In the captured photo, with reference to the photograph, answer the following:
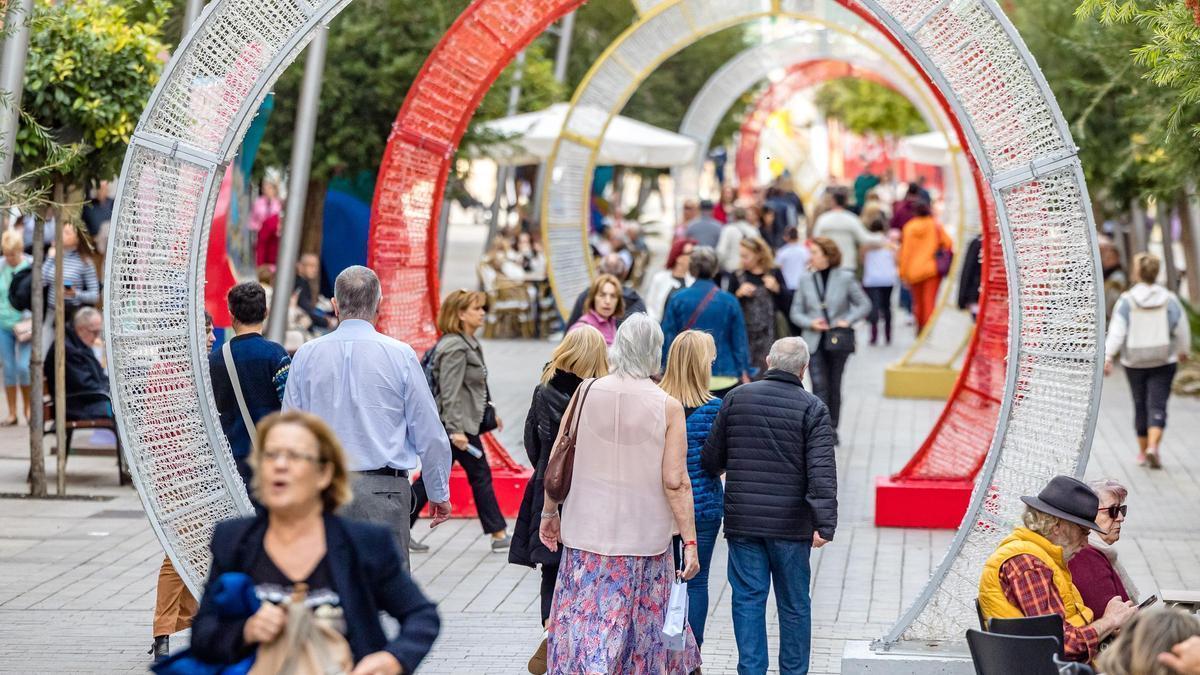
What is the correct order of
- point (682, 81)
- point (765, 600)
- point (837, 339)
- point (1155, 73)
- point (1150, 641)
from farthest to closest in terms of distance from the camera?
point (682, 81), point (837, 339), point (1155, 73), point (765, 600), point (1150, 641)

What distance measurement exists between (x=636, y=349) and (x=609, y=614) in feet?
3.27

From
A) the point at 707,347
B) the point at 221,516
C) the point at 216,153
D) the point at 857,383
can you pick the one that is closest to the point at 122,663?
the point at 221,516

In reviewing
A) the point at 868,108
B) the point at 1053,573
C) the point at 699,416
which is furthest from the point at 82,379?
the point at 868,108

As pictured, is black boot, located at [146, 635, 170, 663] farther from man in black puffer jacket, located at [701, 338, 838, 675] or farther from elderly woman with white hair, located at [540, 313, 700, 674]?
man in black puffer jacket, located at [701, 338, 838, 675]

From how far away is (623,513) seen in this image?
21.4 ft

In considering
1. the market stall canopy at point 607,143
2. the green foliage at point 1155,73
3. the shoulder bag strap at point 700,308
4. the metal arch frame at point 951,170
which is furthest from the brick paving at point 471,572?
the market stall canopy at point 607,143

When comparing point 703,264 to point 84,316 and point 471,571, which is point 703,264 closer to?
point 471,571

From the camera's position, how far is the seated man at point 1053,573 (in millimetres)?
5562

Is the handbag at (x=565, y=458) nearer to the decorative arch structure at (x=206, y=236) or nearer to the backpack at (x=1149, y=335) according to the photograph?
the decorative arch structure at (x=206, y=236)

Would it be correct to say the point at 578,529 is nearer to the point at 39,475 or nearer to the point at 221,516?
the point at 221,516


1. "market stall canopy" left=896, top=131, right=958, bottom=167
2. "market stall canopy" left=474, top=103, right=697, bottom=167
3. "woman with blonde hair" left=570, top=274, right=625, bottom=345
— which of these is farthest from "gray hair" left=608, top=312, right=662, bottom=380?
"market stall canopy" left=896, top=131, right=958, bottom=167

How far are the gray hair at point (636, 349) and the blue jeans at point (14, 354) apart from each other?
861cm

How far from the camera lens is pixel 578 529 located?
660 centimetres

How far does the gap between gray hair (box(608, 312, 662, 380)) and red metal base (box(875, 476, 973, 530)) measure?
14.4 feet
